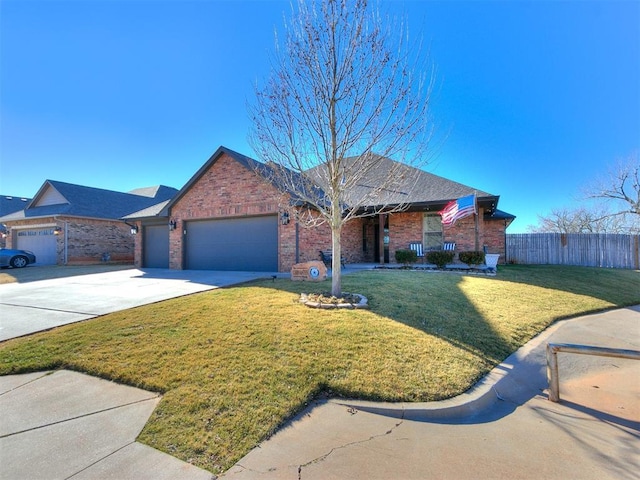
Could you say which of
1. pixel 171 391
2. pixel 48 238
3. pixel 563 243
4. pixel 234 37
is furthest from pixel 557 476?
pixel 48 238

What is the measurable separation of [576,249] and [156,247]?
77.5ft

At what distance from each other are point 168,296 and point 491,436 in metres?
7.12

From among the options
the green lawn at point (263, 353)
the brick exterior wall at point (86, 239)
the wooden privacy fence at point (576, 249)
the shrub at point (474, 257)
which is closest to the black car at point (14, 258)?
the brick exterior wall at point (86, 239)

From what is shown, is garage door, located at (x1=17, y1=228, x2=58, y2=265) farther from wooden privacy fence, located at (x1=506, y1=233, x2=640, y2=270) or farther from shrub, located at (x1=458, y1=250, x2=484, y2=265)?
wooden privacy fence, located at (x1=506, y1=233, x2=640, y2=270)

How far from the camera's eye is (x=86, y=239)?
2005 centimetres

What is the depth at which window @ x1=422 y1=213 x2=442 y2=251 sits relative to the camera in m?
14.5

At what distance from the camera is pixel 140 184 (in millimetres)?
30891

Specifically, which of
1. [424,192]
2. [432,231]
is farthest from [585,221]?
[424,192]

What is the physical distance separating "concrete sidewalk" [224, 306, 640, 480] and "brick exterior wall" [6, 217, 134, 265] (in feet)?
74.9

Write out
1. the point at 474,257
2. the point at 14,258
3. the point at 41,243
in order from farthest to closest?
the point at 41,243 → the point at 14,258 → the point at 474,257

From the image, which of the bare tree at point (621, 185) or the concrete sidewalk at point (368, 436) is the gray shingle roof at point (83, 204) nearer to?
the concrete sidewalk at point (368, 436)

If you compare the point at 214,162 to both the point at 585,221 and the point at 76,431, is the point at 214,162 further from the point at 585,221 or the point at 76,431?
the point at 585,221

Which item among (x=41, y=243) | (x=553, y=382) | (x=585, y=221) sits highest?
(x=585, y=221)

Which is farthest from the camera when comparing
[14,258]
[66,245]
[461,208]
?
[66,245]
